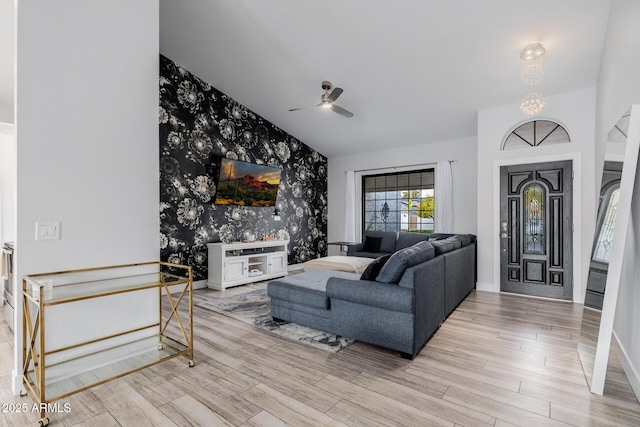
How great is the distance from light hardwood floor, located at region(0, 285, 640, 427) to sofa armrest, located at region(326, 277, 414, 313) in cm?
43

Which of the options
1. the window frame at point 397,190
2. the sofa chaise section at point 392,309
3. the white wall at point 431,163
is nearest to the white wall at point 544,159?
the white wall at point 431,163

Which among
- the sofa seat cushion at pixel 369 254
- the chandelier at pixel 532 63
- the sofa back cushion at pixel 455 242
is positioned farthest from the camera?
the sofa seat cushion at pixel 369 254

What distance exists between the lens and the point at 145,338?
2.51 m

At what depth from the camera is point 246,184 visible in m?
5.57

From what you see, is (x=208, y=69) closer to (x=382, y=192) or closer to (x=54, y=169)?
(x=54, y=169)

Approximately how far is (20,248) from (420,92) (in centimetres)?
476

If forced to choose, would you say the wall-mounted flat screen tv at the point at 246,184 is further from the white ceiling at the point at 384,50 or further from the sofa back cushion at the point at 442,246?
the sofa back cushion at the point at 442,246

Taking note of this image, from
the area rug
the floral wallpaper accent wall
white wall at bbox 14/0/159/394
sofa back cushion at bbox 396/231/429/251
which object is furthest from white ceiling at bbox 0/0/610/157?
the area rug

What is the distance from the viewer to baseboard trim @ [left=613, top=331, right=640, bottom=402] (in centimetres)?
198

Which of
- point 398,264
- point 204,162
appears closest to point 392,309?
point 398,264

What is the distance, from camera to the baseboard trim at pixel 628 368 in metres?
1.98

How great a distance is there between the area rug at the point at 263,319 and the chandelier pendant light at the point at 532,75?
12.3 feet

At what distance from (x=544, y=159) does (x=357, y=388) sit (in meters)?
4.21

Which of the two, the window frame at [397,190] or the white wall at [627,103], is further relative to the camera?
the window frame at [397,190]
